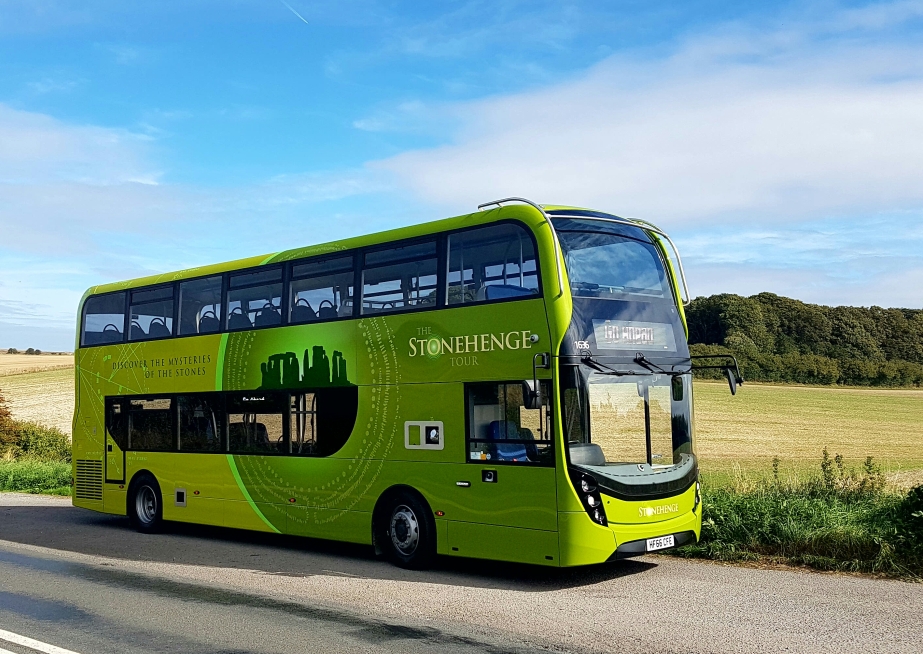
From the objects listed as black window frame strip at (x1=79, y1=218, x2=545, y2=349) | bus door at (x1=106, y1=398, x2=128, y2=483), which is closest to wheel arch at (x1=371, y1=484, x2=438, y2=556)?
black window frame strip at (x1=79, y1=218, x2=545, y2=349)

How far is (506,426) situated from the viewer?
1009 cm

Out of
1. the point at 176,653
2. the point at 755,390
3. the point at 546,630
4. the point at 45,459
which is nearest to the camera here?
the point at 176,653

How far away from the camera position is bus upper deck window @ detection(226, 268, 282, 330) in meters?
13.1

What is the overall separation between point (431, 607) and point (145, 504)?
867cm

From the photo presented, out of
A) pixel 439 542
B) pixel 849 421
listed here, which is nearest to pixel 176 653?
pixel 439 542

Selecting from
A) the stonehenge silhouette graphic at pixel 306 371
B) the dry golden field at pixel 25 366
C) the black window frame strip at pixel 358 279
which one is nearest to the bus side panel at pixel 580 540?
the black window frame strip at pixel 358 279

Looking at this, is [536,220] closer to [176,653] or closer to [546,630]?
[546,630]

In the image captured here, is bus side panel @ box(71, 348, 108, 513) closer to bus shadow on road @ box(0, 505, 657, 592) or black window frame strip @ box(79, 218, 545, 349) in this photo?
bus shadow on road @ box(0, 505, 657, 592)

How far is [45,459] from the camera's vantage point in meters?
29.2

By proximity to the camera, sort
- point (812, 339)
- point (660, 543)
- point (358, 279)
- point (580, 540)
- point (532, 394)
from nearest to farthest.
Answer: point (580, 540), point (532, 394), point (660, 543), point (358, 279), point (812, 339)

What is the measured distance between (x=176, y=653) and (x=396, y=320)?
532 centimetres

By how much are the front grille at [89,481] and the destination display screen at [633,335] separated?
10.6 meters

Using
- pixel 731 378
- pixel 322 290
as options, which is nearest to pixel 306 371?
pixel 322 290

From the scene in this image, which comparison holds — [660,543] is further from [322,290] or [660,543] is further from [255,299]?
[255,299]
